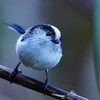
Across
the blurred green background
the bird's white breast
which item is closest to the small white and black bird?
the bird's white breast

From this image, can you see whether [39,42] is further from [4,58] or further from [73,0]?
[4,58]

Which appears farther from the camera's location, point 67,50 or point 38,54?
point 67,50

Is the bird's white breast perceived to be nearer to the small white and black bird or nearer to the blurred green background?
the small white and black bird

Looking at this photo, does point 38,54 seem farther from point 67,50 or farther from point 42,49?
point 67,50

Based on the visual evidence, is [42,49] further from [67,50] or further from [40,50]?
[67,50]

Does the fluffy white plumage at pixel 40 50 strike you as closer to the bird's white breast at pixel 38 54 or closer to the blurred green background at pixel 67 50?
the bird's white breast at pixel 38 54

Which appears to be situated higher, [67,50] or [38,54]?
[38,54]

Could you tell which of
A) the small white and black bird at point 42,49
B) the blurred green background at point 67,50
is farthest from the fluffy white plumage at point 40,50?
the blurred green background at point 67,50

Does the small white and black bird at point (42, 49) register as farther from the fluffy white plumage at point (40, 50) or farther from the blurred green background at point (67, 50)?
the blurred green background at point (67, 50)

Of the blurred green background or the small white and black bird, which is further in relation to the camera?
the blurred green background

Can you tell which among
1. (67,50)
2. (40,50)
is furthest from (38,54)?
(67,50)

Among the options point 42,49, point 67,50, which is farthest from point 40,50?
point 67,50

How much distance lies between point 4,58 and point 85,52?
3.59 feet

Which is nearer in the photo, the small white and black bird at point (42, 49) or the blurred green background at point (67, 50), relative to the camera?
the small white and black bird at point (42, 49)
